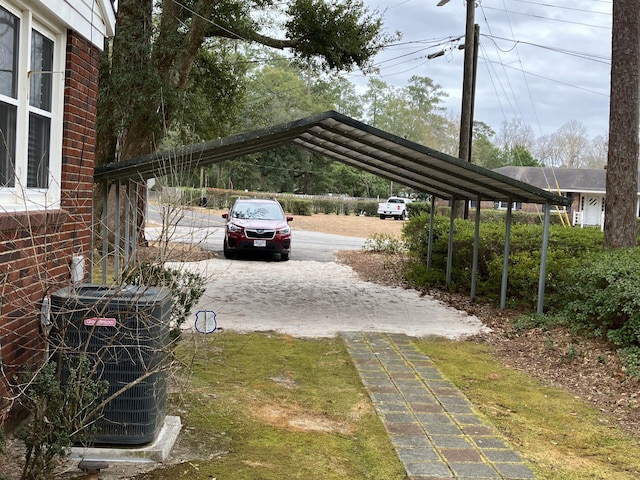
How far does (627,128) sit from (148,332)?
825cm

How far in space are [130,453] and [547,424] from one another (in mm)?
3452

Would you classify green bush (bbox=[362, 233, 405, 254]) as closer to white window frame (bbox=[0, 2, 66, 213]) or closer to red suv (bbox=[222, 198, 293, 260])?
red suv (bbox=[222, 198, 293, 260])

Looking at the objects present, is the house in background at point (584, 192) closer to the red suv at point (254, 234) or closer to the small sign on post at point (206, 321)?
the red suv at point (254, 234)

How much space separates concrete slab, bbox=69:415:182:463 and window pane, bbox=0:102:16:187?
174cm

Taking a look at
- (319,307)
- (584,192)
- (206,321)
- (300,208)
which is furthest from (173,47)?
(584,192)

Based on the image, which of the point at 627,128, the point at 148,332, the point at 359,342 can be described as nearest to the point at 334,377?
the point at 359,342

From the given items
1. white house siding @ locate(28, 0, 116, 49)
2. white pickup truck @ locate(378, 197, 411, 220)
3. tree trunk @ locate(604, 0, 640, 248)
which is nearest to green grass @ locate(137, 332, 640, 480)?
white house siding @ locate(28, 0, 116, 49)

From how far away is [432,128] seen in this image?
262 feet

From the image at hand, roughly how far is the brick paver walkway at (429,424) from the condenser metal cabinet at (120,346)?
1.75m

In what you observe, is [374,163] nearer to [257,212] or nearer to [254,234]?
[254,234]

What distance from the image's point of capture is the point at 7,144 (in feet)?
13.9

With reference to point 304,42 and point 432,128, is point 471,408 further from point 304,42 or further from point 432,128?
point 432,128

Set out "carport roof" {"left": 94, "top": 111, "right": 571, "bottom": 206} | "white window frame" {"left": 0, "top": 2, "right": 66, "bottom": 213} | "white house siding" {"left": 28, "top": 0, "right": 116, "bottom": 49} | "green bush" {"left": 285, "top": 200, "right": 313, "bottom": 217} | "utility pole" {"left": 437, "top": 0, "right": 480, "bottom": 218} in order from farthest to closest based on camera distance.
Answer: "green bush" {"left": 285, "top": 200, "right": 313, "bottom": 217} < "utility pole" {"left": 437, "top": 0, "right": 480, "bottom": 218} < "carport roof" {"left": 94, "top": 111, "right": 571, "bottom": 206} < "white house siding" {"left": 28, "top": 0, "right": 116, "bottom": 49} < "white window frame" {"left": 0, "top": 2, "right": 66, "bottom": 213}

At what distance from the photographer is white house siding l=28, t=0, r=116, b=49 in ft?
14.6
